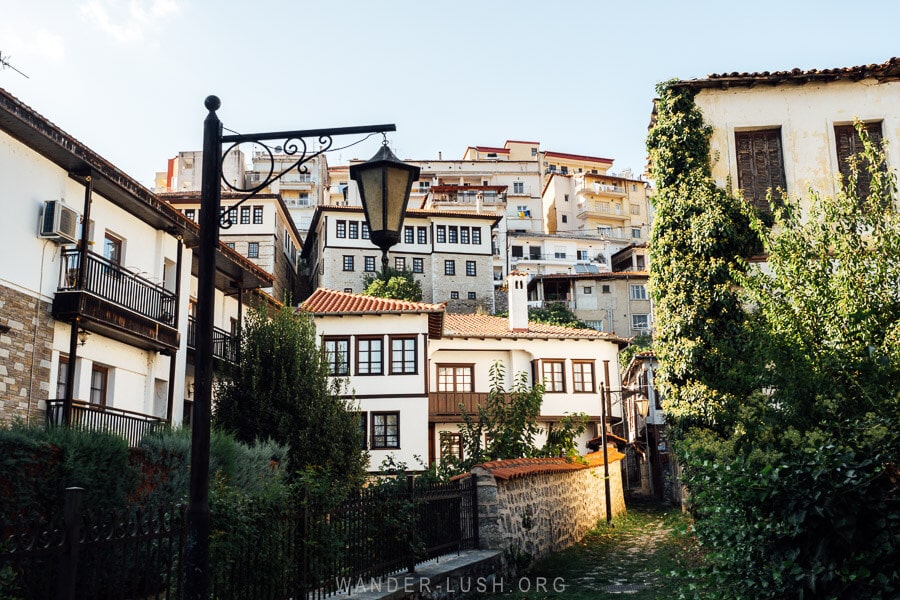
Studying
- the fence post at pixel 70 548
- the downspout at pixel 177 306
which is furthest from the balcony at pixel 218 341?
the fence post at pixel 70 548

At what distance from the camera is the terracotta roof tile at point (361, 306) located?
31.1 m

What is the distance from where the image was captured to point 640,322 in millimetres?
63250

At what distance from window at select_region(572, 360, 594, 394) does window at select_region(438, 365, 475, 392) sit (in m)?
4.57

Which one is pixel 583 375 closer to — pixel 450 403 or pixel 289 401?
pixel 450 403

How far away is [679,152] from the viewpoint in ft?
56.9

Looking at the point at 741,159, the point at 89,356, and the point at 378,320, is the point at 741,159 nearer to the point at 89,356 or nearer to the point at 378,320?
the point at 89,356

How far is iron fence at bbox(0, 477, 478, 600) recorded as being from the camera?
489 cm

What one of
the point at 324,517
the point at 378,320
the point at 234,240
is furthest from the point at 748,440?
the point at 234,240

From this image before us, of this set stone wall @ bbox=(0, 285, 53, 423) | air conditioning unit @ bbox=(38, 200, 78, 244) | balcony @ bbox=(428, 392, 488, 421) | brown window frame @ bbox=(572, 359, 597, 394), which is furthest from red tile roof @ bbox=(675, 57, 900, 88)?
brown window frame @ bbox=(572, 359, 597, 394)

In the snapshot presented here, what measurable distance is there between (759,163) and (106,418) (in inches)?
596

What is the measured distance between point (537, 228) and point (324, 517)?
252 feet

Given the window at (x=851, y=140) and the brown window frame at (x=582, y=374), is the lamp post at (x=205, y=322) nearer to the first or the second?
the window at (x=851, y=140)

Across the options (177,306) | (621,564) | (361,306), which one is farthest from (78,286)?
(361,306)

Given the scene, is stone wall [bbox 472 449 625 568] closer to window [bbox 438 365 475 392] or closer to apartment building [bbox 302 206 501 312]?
window [bbox 438 365 475 392]
